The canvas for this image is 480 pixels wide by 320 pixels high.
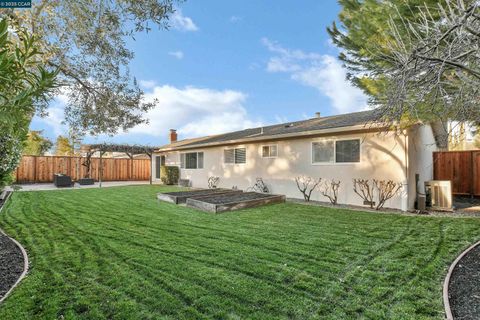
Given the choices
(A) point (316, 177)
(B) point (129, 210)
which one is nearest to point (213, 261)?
(B) point (129, 210)

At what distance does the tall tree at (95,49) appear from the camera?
5.27 metres

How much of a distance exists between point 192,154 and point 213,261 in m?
13.9

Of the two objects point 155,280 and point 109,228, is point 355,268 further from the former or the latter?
point 109,228

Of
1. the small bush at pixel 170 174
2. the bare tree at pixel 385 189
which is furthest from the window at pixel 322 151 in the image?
the small bush at pixel 170 174

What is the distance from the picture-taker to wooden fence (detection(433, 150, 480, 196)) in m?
10.8

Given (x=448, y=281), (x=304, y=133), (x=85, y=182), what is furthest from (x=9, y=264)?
(x=85, y=182)

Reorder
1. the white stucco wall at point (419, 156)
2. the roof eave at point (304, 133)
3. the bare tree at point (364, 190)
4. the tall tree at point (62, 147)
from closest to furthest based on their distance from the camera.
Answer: the roof eave at point (304, 133) < the white stucco wall at point (419, 156) < the bare tree at point (364, 190) < the tall tree at point (62, 147)

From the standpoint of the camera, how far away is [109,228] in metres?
5.77

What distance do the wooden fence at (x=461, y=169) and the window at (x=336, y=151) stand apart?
4.24 m

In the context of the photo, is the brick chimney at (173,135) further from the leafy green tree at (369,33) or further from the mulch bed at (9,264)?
the mulch bed at (9,264)

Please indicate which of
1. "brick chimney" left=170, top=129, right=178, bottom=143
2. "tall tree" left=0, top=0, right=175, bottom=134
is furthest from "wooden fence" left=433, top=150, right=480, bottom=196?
"brick chimney" left=170, top=129, right=178, bottom=143

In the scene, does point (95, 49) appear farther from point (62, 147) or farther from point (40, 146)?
point (62, 147)

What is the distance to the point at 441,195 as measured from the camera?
8.47 metres

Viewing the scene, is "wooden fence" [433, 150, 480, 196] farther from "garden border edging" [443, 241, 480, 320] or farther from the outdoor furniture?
the outdoor furniture
